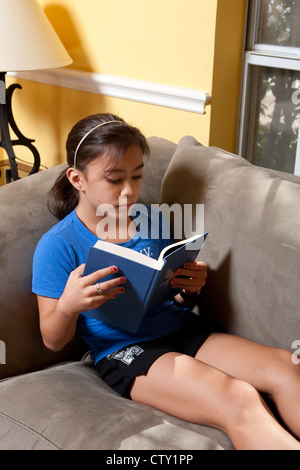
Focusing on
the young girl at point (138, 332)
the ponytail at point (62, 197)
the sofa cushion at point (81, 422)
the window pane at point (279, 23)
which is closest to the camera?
the sofa cushion at point (81, 422)

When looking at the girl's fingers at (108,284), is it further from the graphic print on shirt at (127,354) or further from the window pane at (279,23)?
the window pane at (279,23)

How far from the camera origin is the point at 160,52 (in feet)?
6.40

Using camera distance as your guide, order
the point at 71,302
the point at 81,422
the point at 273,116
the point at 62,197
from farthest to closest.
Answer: the point at 273,116
the point at 62,197
the point at 71,302
the point at 81,422

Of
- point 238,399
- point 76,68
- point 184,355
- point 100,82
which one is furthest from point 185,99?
point 238,399

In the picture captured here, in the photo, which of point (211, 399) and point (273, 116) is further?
point (273, 116)

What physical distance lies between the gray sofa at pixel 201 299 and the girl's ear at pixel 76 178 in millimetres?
117

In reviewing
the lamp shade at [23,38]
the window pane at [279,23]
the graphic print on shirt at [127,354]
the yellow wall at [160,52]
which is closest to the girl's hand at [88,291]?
the graphic print on shirt at [127,354]

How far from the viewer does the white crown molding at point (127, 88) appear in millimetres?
1900

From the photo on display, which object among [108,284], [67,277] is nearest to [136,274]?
[108,284]

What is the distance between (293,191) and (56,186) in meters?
0.58

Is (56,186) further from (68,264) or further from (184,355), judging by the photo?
(184,355)

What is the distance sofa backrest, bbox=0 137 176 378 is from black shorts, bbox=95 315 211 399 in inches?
6.5

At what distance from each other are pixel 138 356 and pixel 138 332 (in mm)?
74

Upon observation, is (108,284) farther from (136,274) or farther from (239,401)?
(239,401)
